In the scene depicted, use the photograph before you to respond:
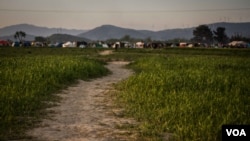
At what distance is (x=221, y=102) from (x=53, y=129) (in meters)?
6.39

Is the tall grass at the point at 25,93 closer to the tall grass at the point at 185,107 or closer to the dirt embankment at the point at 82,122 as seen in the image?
the dirt embankment at the point at 82,122

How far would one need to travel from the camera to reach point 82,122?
9.55m

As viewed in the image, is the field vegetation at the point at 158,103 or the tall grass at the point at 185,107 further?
the field vegetation at the point at 158,103

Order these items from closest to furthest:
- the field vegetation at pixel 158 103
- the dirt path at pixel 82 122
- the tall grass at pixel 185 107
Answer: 1. the dirt path at pixel 82 122
2. the tall grass at pixel 185 107
3. the field vegetation at pixel 158 103

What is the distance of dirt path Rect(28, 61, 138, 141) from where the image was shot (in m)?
8.11

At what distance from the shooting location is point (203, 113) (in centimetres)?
974

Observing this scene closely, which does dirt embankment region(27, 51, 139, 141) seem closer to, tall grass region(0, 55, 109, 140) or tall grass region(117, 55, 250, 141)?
tall grass region(0, 55, 109, 140)

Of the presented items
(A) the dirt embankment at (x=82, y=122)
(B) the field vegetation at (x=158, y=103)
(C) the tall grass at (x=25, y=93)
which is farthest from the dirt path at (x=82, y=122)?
(C) the tall grass at (x=25, y=93)

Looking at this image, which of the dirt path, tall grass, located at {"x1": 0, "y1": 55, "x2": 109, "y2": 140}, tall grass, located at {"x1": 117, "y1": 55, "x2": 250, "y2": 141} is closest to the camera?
the dirt path

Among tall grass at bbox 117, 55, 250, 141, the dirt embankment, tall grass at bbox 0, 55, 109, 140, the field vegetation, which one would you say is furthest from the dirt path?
tall grass at bbox 117, 55, 250, 141

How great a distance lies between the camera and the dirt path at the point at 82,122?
8.11 meters

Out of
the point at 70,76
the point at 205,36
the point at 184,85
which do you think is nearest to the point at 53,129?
the point at 184,85

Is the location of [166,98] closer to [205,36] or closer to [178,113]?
[178,113]

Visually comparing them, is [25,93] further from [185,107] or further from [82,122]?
[185,107]
